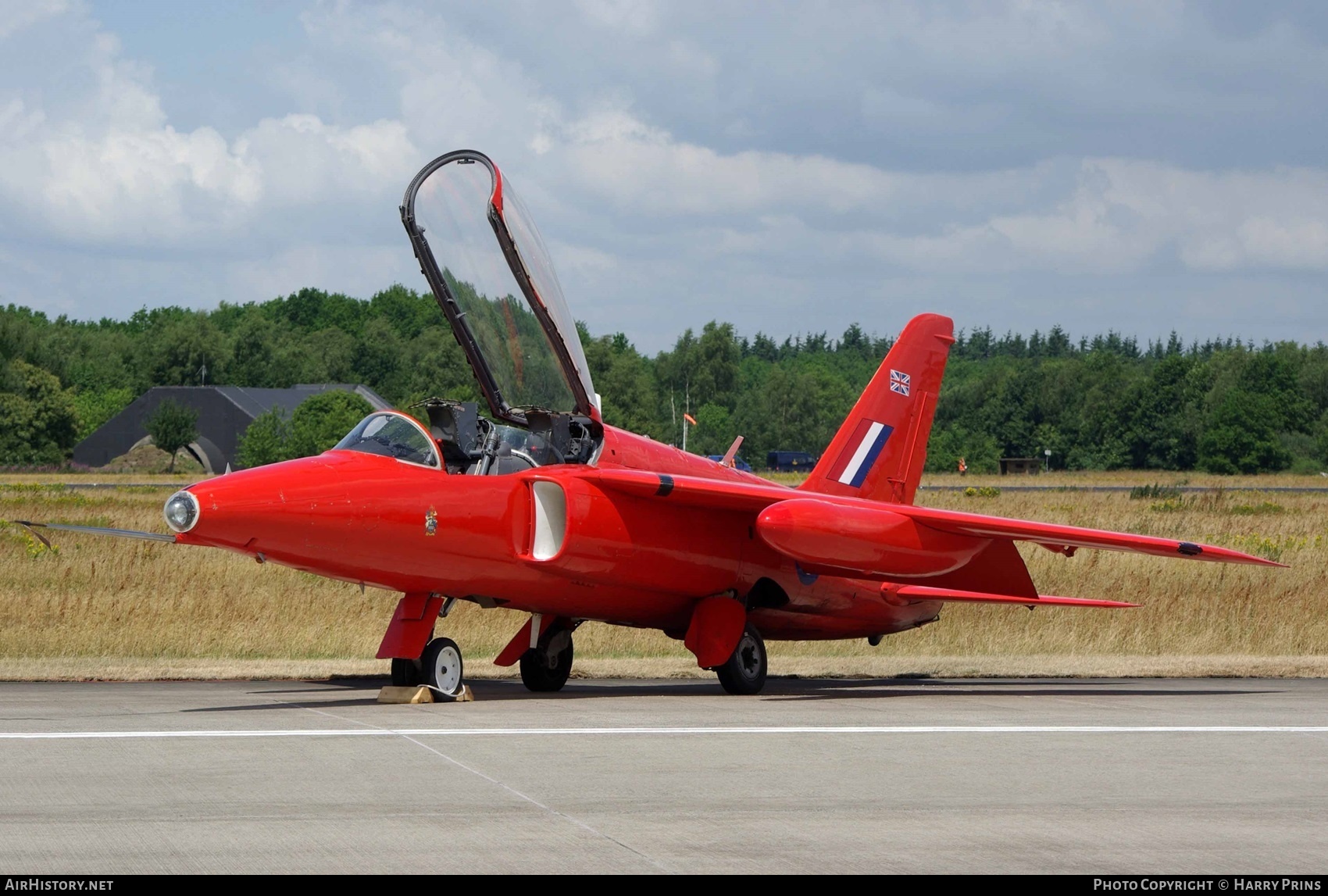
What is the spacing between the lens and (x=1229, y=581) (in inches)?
943

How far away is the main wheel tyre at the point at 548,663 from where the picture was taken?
15.0 meters

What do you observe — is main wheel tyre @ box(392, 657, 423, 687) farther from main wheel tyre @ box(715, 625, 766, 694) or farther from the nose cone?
main wheel tyre @ box(715, 625, 766, 694)

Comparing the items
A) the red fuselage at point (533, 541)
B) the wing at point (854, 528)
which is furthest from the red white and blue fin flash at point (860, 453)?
the wing at point (854, 528)

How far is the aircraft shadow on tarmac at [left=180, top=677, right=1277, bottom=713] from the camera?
548 inches

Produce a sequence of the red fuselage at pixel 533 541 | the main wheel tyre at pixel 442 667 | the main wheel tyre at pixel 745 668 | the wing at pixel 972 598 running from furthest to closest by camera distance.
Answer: the wing at pixel 972 598, the main wheel tyre at pixel 745 668, the main wheel tyre at pixel 442 667, the red fuselage at pixel 533 541

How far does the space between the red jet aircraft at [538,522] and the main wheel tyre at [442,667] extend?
0.02 m

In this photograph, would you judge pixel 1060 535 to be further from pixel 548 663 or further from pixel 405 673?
pixel 405 673

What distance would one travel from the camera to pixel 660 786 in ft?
26.7

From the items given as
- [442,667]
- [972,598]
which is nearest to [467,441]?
[442,667]

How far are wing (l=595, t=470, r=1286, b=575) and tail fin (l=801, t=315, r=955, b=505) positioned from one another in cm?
280

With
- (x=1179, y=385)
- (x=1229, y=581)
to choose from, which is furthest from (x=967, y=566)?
(x=1179, y=385)

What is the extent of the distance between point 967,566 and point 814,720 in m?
4.99

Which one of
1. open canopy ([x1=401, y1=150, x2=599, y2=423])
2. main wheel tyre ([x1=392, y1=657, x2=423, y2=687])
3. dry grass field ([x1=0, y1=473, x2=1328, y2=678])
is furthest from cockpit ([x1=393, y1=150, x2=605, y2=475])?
dry grass field ([x1=0, y1=473, x2=1328, y2=678])

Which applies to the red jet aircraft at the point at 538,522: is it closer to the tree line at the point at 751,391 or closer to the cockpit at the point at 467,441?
the cockpit at the point at 467,441
